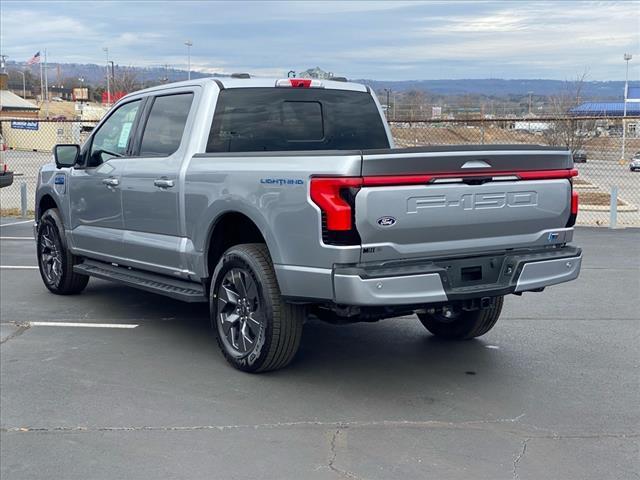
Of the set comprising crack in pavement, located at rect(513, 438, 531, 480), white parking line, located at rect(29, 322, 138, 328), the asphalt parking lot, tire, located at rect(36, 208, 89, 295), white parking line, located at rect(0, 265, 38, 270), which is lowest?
white parking line, located at rect(0, 265, 38, 270)

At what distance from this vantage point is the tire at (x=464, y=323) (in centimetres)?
636

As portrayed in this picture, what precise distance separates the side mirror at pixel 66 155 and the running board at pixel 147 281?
0.98m

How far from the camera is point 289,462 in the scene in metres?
4.20

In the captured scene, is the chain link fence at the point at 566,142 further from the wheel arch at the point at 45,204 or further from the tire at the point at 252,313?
the tire at the point at 252,313

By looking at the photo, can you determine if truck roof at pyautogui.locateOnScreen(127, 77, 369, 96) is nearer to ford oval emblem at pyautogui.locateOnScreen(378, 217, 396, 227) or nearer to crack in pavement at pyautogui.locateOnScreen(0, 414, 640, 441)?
ford oval emblem at pyautogui.locateOnScreen(378, 217, 396, 227)

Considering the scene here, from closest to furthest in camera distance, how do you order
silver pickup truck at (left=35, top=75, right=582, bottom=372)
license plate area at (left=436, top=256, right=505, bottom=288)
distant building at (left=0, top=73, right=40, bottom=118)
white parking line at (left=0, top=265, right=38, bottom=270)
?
silver pickup truck at (left=35, top=75, right=582, bottom=372), license plate area at (left=436, top=256, right=505, bottom=288), white parking line at (left=0, top=265, right=38, bottom=270), distant building at (left=0, top=73, right=40, bottom=118)

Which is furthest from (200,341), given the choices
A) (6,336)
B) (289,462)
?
(289,462)

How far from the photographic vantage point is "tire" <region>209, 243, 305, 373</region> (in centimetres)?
529

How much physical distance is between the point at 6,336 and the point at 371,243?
371 cm

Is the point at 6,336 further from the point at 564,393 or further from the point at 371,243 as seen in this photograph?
the point at 564,393

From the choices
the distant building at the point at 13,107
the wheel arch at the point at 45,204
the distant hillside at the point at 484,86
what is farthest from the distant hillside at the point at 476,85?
the distant building at the point at 13,107

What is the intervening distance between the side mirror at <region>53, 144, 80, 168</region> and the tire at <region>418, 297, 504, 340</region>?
368 centimetres

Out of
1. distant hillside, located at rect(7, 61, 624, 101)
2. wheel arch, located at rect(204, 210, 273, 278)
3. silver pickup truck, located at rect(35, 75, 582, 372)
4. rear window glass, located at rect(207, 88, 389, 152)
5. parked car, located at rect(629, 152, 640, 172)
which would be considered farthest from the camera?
parked car, located at rect(629, 152, 640, 172)

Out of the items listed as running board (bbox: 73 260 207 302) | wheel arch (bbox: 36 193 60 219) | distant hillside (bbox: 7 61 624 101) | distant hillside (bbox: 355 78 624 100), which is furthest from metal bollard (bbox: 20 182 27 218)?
distant hillside (bbox: 355 78 624 100)
